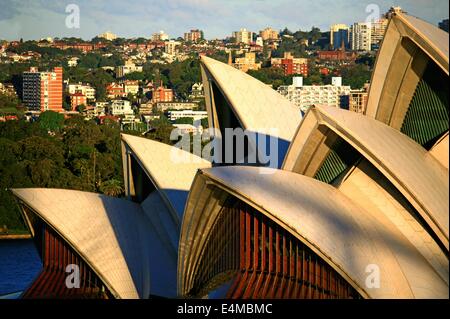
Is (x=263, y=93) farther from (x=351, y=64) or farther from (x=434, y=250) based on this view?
(x=351, y=64)

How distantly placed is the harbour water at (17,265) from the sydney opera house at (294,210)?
7252 millimetres

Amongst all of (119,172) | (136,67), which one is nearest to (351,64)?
(136,67)

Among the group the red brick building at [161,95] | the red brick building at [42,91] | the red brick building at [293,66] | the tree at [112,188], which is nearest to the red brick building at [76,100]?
the red brick building at [42,91]

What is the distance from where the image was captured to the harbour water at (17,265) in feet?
130

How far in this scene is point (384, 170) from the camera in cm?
2309

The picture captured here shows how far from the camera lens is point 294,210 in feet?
79.2

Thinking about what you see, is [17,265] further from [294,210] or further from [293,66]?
[293,66]

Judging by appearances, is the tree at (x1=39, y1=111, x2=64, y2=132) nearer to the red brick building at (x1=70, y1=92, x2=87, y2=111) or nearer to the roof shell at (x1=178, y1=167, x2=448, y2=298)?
the red brick building at (x1=70, y1=92, x2=87, y2=111)

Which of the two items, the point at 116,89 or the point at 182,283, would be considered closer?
the point at 182,283

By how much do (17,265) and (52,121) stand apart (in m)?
56.1

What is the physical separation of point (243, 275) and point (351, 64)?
463ft

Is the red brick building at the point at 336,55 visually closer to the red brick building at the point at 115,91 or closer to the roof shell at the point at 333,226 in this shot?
the red brick building at the point at 115,91
